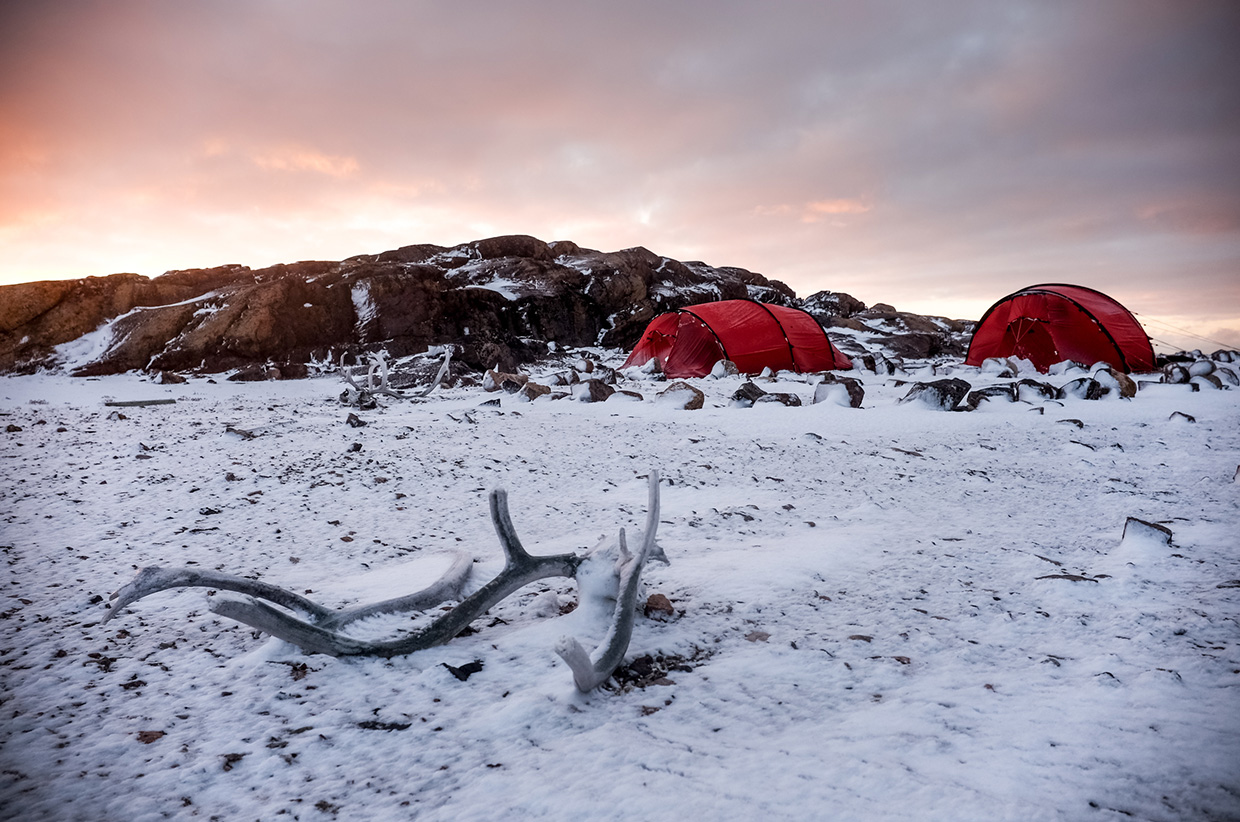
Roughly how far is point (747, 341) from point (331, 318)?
519 inches

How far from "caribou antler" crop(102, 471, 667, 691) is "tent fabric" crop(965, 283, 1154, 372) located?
12228mm

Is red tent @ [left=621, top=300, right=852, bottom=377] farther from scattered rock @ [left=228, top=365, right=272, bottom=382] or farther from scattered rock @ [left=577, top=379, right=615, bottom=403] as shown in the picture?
scattered rock @ [left=228, top=365, right=272, bottom=382]

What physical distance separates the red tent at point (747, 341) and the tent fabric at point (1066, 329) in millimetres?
3392

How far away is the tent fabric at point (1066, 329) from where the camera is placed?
10.7 metres

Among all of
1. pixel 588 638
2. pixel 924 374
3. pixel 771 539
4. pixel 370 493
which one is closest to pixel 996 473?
pixel 771 539

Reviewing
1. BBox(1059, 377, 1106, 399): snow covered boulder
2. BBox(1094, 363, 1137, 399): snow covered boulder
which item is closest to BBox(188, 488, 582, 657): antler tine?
BBox(1059, 377, 1106, 399): snow covered boulder

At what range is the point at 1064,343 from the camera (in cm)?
1101

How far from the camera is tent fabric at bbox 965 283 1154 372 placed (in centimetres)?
1067

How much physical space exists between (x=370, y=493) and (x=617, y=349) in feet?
54.8

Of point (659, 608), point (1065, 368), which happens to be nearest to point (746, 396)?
point (659, 608)

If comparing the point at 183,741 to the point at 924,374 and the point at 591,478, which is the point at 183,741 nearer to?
the point at 591,478

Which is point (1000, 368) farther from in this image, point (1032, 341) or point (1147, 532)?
point (1147, 532)

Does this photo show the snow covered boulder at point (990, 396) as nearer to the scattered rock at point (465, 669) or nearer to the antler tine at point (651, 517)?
the antler tine at point (651, 517)

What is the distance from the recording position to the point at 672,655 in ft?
5.37
